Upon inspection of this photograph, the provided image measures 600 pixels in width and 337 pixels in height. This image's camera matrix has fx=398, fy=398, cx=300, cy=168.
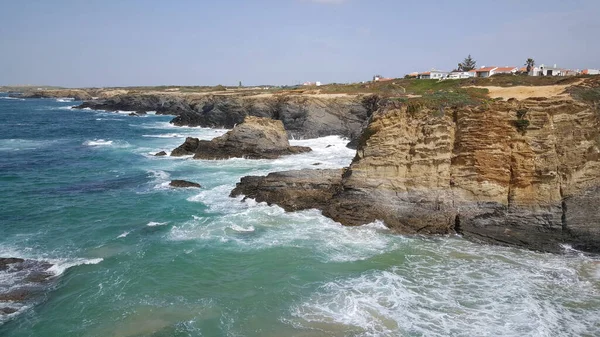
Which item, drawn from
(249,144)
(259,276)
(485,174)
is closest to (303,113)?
(249,144)

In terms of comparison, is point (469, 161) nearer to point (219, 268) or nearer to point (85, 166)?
point (219, 268)

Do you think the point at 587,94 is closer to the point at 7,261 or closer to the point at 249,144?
the point at 7,261

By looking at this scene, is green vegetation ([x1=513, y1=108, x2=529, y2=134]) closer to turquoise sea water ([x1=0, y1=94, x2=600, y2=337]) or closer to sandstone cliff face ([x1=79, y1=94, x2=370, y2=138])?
turquoise sea water ([x1=0, y1=94, x2=600, y2=337])

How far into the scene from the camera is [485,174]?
58.1ft

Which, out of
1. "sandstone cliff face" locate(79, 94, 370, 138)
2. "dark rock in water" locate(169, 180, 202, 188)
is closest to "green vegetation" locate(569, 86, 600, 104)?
"dark rock in water" locate(169, 180, 202, 188)

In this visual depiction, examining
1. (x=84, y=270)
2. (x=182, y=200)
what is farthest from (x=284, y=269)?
(x=182, y=200)

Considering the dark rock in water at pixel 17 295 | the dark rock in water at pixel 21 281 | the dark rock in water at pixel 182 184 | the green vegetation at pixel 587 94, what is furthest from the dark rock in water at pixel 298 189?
the dark rock in water at pixel 17 295

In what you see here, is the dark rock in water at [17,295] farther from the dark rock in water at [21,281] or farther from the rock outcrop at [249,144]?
the rock outcrop at [249,144]

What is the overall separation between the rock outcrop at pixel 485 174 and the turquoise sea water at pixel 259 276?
971 millimetres

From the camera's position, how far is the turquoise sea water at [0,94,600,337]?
37.9ft

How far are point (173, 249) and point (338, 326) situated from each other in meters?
8.57

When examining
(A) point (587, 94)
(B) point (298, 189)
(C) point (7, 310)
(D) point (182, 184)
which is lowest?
(C) point (7, 310)

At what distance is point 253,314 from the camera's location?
1209cm

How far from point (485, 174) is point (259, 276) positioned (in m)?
10.9
